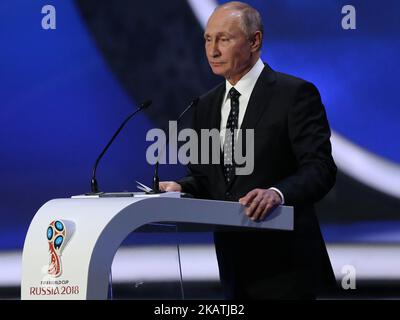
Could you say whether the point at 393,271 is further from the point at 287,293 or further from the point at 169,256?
the point at 169,256

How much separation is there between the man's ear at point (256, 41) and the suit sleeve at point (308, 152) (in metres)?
0.24

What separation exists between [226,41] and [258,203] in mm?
774

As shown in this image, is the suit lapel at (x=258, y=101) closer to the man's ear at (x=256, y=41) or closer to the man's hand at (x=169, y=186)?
the man's ear at (x=256, y=41)

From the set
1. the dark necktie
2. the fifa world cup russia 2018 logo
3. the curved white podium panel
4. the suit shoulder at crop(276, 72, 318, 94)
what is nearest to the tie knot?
the dark necktie

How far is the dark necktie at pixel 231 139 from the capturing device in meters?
2.90

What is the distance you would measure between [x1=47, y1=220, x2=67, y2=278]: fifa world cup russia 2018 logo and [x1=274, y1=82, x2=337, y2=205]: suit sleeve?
2.65 ft

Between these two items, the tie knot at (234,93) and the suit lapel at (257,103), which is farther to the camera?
the tie knot at (234,93)

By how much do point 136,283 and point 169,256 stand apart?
0.12 metres

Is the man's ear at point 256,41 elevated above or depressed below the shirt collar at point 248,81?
above

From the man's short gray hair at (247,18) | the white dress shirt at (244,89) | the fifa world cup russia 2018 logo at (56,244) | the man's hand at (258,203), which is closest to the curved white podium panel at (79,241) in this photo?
the fifa world cup russia 2018 logo at (56,244)

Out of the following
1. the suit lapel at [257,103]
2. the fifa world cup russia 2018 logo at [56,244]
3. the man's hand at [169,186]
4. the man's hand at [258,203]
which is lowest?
the fifa world cup russia 2018 logo at [56,244]

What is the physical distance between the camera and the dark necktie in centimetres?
290

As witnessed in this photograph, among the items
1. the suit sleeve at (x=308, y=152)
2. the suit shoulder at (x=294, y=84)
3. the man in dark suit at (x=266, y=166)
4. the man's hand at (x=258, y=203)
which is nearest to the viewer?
the man's hand at (x=258, y=203)
